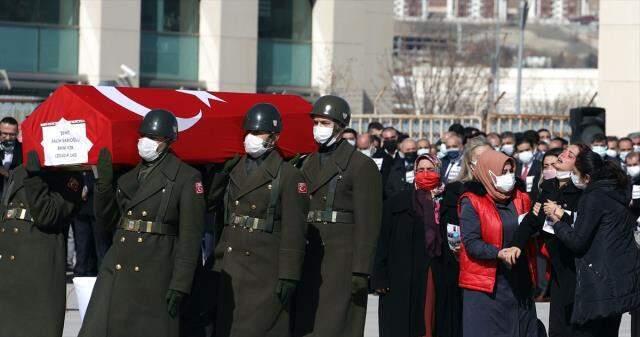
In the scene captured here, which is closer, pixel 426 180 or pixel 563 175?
pixel 563 175

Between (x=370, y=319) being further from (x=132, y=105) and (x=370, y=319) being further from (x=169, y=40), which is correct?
(x=169, y=40)

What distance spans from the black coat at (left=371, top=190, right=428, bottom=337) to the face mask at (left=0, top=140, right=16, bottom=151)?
5756mm

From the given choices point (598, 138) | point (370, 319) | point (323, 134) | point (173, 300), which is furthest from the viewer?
point (598, 138)

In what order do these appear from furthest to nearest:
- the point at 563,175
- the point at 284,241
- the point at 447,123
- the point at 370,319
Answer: the point at 447,123 < the point at 370,319 < the point at 563,175 < the point at 284,241

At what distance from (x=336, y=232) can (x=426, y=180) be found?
6.17 feet

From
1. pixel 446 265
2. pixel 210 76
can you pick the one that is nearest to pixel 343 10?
pixel 210 76

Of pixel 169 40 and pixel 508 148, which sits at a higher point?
pixel 169 40

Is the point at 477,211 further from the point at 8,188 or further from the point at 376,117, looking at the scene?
the point at 376,117

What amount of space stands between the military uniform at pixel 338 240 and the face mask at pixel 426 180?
1.66 m

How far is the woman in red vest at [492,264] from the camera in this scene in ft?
37.5

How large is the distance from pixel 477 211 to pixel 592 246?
0.88m

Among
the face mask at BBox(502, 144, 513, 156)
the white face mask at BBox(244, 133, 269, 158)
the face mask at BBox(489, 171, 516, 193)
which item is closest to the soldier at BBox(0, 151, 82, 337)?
the white face mask at BBox(244, 133, 269, 158)

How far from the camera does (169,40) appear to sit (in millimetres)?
39000

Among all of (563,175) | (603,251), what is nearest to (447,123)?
(563,175)
